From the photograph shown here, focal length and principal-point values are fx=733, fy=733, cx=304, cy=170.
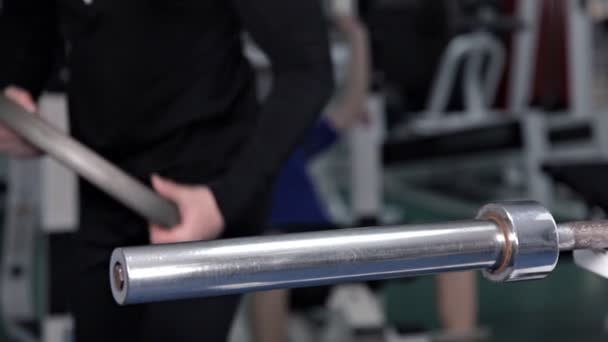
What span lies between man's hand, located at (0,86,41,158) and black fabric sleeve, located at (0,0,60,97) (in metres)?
0.03

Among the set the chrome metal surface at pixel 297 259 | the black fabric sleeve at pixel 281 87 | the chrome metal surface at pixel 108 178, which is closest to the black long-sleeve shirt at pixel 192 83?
the black fabric sleeve at pixel 281 87

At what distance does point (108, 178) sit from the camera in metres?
0.77

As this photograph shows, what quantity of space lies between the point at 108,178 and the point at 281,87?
0.78ft

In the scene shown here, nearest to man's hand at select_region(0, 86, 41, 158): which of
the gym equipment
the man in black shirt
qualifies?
the man in black shirt

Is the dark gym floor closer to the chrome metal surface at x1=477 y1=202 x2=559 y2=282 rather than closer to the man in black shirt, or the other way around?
the man in black shirt

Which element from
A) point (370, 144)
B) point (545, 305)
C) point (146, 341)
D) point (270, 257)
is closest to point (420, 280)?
point (545, 305)

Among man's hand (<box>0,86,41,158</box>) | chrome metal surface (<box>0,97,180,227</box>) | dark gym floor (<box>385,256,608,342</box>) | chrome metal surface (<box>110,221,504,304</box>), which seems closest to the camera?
chrome metal surface (<box>110,221,504,304</box>)

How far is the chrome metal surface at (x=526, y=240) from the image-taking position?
17.5 inches

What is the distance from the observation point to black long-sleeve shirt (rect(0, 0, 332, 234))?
0.87m

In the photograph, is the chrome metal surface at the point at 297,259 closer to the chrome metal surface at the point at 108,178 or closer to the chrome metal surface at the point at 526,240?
the chrome metal surface at the point at 526,240

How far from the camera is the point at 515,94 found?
4.56 metres

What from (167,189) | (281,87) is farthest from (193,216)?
(281,87)

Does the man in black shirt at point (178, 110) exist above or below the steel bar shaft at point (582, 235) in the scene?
below

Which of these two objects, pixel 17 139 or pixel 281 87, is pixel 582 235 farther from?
pixel 17 139
